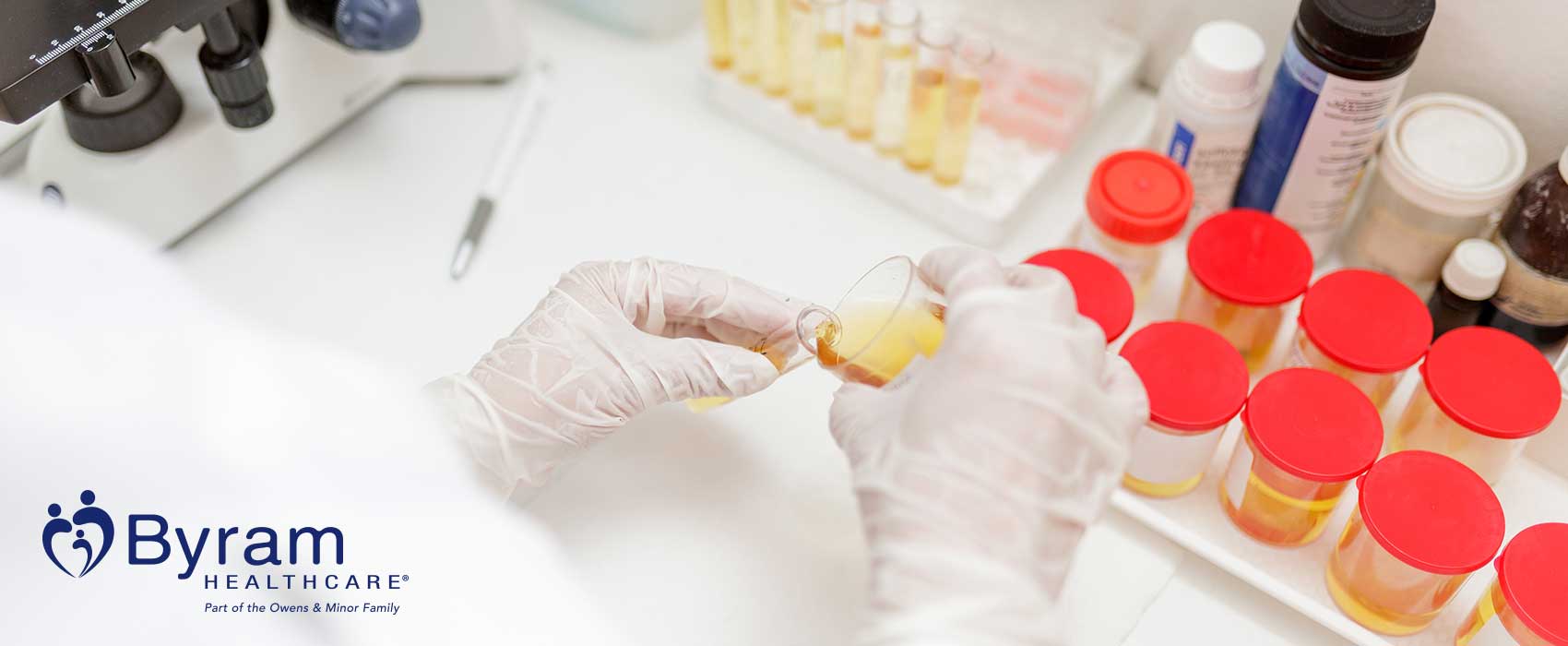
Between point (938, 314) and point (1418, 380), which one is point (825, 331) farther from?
point (1418, 380)

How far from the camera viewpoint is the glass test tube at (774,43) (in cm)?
102

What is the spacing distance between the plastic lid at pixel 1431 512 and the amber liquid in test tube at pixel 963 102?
42 cm

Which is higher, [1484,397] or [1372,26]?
[1372,26]

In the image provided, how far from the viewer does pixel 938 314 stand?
0.76 metres

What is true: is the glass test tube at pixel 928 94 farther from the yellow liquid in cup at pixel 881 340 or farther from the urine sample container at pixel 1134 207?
the yellow liquid in cup at pixel 881 340

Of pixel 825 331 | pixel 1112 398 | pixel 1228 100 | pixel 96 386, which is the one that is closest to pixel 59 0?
pixel 96 386

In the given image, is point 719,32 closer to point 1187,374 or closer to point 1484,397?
point 1187,374

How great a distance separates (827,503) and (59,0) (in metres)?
0.61

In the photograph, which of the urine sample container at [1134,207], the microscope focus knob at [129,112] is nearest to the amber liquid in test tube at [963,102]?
the urine sample container at [1134,207]

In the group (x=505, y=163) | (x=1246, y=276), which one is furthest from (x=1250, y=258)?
(x=505, y=163)

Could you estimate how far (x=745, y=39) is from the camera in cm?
106

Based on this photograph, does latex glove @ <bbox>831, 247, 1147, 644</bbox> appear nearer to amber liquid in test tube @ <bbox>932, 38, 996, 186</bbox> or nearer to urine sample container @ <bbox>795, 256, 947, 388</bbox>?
urine sample container @ <bbox>795, 256, 947, 388</bbox>

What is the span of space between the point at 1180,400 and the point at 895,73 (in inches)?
15.2

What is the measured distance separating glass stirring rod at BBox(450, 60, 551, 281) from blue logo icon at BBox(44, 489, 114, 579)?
1.10 feet
